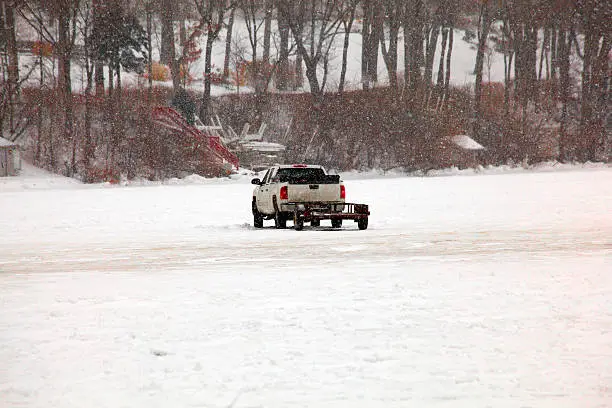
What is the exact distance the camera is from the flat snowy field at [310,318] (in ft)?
22.5

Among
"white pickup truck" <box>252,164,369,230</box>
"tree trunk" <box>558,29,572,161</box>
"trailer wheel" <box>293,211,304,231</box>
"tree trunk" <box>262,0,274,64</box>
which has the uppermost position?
"tree trunk" <box>262,0,274,64</box>

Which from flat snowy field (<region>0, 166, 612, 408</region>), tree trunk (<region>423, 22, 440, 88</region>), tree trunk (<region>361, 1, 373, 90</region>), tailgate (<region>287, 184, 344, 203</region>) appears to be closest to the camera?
flat snowy field (<region>0, 166, 612, 408</region>)

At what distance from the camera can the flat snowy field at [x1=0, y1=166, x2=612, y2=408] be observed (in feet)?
22.5

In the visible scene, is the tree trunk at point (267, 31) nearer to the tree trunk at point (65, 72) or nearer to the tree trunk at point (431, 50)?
the tree trunk at point (431, 50)

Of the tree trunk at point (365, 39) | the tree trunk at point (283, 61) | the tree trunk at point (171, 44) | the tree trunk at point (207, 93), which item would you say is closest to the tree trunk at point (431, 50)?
the tree trunk at point (365, 39)

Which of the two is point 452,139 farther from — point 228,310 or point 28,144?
point 228,310

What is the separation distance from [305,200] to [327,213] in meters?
0.92

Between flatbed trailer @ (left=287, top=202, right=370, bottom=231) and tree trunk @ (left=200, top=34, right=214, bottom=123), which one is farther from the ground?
tree trunk @ (left=200, top=34, right=214, bottom=123)

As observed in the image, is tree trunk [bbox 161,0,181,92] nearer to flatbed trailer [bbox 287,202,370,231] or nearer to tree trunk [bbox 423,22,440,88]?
Answer: tree trunk [bbox 423,22,440,88]

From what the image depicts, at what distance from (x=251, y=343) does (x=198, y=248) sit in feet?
29.8

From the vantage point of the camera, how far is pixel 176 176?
2121 inches

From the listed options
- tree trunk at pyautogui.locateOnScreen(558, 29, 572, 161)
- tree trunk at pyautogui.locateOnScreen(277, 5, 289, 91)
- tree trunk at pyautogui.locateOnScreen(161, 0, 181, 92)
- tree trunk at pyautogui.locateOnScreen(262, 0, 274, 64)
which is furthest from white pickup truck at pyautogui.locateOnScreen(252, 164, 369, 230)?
tree trunk at pyautogui.locateOnScreen(262, 0, 274, 64)

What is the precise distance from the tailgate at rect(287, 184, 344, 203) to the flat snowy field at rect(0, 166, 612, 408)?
2.25 m

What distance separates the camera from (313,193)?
74.6 feet
